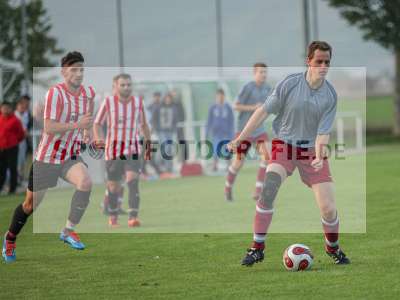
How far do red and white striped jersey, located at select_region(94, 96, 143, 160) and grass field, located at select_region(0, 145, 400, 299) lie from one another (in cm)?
166

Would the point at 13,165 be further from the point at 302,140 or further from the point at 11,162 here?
the point at 302,140

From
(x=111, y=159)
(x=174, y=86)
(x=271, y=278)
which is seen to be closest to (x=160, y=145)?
(x=174, y=86)

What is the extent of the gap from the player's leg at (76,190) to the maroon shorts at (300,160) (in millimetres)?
2392

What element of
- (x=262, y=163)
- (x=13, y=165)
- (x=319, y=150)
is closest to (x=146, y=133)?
(x=262, y=163)

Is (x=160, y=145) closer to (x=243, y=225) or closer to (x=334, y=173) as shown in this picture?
(x=334, y=173)

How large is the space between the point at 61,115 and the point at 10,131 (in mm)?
10128

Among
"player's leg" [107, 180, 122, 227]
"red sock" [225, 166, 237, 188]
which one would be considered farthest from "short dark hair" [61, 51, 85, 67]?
"red sock" [225, 166, 237, 188]

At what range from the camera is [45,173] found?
10297 mm

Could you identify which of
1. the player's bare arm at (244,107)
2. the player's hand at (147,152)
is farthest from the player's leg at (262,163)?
the player's hand at (147,152)

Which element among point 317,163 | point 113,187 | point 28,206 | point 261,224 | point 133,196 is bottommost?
point 133,196

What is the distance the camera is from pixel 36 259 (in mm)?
10242

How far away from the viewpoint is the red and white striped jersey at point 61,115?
1022 cm

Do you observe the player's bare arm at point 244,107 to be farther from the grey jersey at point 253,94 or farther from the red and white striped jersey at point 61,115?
the red and white striped jersey at point 61,115

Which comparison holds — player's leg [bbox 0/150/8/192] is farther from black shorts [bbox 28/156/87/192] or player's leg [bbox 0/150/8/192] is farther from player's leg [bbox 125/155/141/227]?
black shorts [bbox 28/156/87/192]
